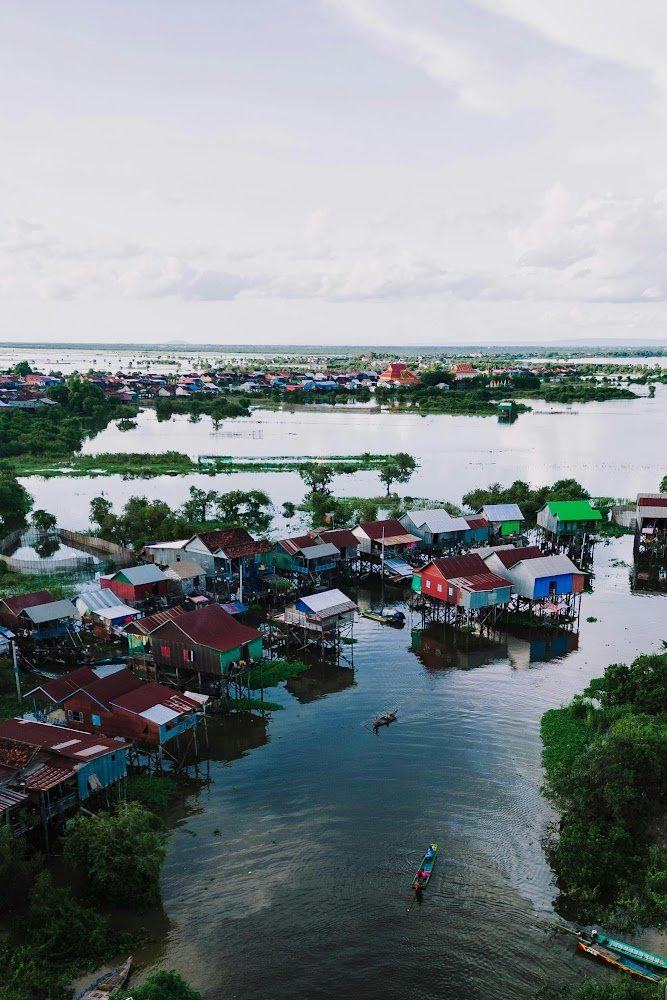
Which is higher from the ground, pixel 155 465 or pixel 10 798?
pixel 155 465

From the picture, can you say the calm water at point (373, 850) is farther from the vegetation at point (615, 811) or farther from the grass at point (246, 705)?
the vegetation at point (615, 811)

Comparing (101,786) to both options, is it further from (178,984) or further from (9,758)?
(178,984)

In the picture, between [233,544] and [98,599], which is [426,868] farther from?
[233,544]

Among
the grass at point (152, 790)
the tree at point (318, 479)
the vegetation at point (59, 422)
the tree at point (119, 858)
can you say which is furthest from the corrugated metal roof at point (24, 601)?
the vegetation at point (59, 422)

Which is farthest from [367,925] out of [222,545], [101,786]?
[222,545]

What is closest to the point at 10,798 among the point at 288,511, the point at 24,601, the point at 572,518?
the point at 24,601
